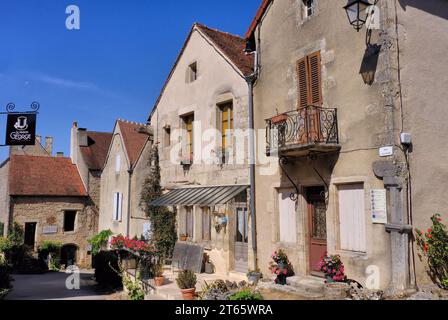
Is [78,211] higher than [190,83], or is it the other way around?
[190,83]

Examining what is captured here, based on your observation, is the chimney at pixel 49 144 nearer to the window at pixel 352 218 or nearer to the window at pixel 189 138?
the window at pixel 189 138

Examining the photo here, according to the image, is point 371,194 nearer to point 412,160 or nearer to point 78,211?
point 412,160

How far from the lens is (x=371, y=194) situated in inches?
328

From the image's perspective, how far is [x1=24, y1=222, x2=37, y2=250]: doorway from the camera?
23.3 m

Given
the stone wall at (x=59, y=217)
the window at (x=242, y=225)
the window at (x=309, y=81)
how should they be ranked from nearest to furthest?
the window at (x=309, y=81) < the window at (x=242, y=225) < the stone wall at (x=59, y=217)

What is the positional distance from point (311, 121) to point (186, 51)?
7.49m

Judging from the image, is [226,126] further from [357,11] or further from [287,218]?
[357,11]

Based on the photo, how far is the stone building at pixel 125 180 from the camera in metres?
18.9

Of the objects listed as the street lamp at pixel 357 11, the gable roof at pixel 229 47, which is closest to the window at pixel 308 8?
the street lamp at pixel 357 11

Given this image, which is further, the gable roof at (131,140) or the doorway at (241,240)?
the gable roof at (131,140)

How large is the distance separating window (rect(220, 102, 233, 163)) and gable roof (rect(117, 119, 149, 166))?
7.63 meters

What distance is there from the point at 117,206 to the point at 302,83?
1436 cm

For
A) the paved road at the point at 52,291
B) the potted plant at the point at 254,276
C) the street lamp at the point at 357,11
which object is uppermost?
the street lamp at the point at 357,11
